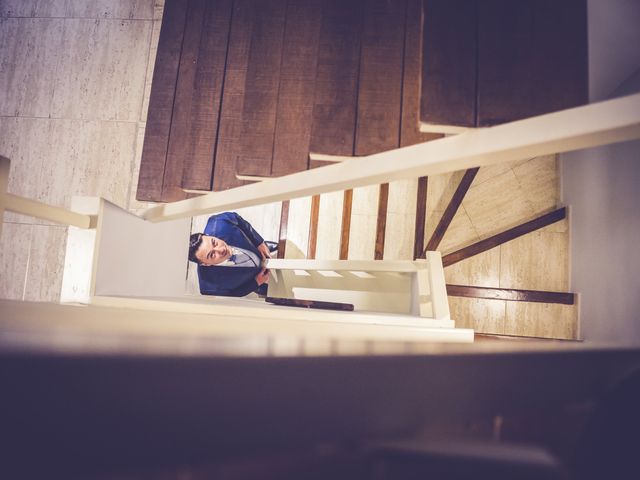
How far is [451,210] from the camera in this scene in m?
3.16

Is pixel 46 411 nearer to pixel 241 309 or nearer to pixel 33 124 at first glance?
pixel 241 309

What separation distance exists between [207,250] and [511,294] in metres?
2.42

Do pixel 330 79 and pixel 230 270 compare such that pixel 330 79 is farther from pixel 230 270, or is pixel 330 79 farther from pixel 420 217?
pixel 230 270

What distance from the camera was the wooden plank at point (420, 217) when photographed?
3.00 m

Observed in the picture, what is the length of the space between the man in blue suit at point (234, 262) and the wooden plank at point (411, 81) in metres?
2.28

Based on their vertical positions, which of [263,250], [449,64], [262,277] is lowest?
[262,277]

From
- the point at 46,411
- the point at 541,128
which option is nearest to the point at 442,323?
the point at 541,128

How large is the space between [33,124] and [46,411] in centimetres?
431

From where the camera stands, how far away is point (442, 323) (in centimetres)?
112

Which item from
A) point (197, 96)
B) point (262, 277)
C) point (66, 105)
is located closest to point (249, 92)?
point (197, 96)

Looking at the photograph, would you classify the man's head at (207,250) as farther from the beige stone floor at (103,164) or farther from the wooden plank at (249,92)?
the wooden plank at (249,92)

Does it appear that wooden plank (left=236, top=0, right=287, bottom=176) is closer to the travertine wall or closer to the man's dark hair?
the man's dark hair

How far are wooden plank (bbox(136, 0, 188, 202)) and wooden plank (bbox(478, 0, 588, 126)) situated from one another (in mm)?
1150

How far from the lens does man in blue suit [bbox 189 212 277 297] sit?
3320 millimetres
